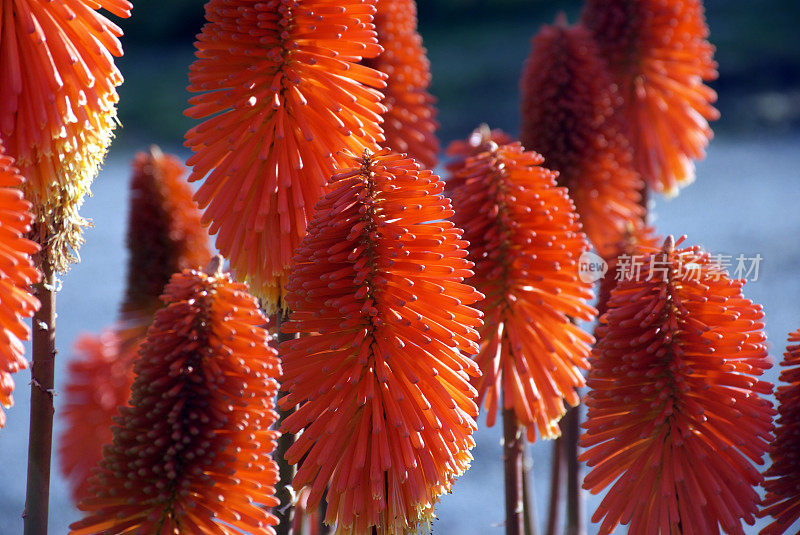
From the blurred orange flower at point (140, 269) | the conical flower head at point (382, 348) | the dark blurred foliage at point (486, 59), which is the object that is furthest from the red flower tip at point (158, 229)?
the dark blurred foliage at point (486, 59)

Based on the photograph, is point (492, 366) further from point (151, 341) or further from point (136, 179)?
point (136, 179)

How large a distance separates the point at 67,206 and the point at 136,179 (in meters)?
0.61

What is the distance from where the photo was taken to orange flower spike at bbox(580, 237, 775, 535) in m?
0.90

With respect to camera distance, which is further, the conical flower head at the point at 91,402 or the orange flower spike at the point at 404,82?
the conical flower head at the point at 91,402

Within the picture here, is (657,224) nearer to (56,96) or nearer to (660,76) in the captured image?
(660,76)

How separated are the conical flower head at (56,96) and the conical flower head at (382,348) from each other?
0.26 m

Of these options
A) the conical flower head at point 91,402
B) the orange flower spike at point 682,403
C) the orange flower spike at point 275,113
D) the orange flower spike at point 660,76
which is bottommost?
the conical flower head at point 91,402

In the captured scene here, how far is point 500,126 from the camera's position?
4.26 meters

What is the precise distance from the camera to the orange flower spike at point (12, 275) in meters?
0.74

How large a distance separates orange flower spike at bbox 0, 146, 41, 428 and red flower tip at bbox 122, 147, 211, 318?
0.75 metres

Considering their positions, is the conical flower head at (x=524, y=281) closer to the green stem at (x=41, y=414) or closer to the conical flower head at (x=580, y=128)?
the conical flower head at (x=580, y=128)

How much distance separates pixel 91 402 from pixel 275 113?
92 centimetres

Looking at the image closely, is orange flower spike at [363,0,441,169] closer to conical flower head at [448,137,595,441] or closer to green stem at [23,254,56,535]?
conical flower head at [448,137,595,441]

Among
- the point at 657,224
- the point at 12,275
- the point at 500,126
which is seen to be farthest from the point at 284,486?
the point at 500,126
